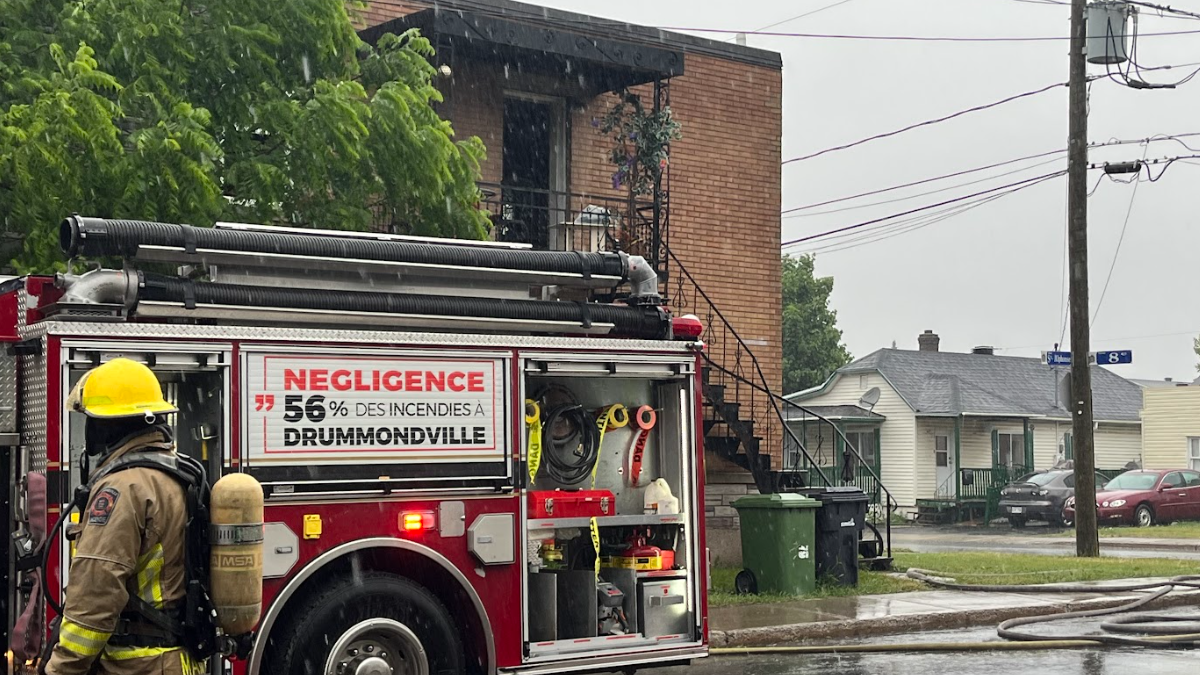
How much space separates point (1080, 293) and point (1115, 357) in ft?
7.45

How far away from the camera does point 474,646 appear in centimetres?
852

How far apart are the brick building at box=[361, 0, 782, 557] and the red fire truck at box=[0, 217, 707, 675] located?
6687 mm

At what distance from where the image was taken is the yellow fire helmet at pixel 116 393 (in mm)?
5066

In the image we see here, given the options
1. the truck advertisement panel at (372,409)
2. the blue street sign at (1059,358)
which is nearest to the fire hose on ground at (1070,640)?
the truck advertisement panel at (372,409)

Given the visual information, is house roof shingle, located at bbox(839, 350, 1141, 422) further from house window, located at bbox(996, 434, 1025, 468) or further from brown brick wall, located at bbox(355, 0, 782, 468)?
brown brick wall, located at bbox(355, 0, 782, 468)

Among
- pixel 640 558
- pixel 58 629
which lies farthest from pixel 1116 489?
pixel 58 629

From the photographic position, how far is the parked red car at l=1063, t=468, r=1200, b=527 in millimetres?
33156

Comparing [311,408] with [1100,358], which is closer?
[311,408]

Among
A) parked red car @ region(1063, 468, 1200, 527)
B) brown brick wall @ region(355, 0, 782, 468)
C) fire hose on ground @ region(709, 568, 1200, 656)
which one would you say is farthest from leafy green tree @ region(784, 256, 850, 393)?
fire hose on ground @ region(709, 568, 1200, 656)

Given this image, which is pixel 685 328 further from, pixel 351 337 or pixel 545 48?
pixel 545 48

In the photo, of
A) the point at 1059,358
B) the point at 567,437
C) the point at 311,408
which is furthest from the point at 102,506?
the point at 1059,358

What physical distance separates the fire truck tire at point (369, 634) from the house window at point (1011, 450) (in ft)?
116

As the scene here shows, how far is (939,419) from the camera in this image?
40875 millimetres

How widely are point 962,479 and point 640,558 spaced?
94.4 ft
